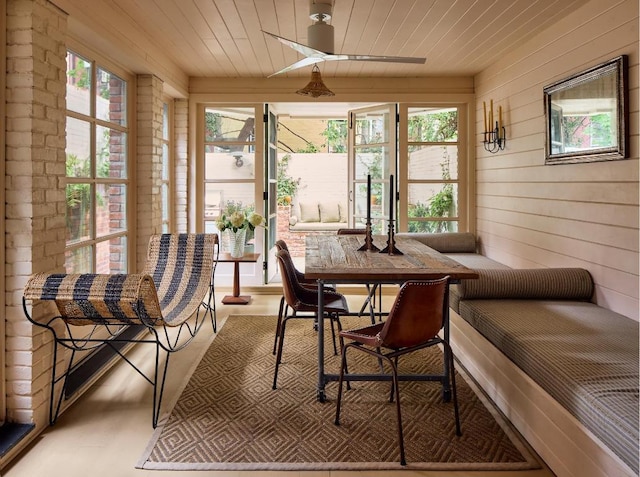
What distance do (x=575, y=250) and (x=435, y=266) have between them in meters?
1.31

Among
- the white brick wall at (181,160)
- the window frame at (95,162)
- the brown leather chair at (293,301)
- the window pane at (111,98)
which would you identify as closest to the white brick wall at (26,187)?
the window frame at (95,162)

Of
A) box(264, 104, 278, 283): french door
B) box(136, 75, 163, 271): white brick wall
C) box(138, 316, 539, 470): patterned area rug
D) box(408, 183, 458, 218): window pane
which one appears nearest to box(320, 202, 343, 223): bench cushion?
box(264, 104, 278, 283): french door

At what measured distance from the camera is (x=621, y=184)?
118 inches

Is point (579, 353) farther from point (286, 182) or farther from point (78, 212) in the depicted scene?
point (286, 182)

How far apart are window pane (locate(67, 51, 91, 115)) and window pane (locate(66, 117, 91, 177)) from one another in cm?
10

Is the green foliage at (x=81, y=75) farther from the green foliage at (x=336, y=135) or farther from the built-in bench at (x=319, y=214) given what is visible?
the green foliage at (x=336, y=135)

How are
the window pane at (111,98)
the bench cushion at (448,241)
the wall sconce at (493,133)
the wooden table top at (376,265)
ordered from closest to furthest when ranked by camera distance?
the wooden table top at (376,265) → the window pane at (111,98) → the wall sconce at (493,133) → the bench cushion at (448,241)

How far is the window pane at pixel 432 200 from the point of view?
5859 mm

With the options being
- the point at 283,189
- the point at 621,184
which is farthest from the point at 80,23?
the point at 283,189

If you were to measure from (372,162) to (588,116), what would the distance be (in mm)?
2977

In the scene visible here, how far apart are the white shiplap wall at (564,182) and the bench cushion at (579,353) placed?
34 cm

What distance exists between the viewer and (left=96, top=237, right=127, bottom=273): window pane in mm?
3691

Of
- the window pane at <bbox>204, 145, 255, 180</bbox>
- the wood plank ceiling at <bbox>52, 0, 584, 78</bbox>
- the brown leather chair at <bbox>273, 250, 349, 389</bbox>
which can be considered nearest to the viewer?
the brown leather chair at <bbox>273, 250, 349, 389</bbox>

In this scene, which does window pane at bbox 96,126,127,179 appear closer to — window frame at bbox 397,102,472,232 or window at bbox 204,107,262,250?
window at bbox 204,107,262,250
